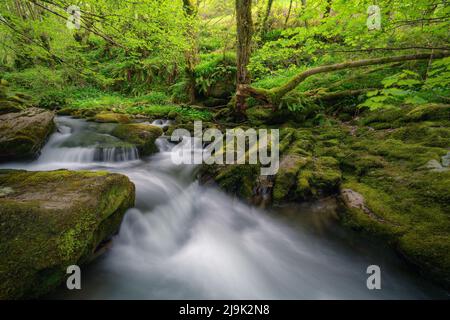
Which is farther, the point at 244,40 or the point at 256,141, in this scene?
the point at 244,40

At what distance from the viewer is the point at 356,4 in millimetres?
3604

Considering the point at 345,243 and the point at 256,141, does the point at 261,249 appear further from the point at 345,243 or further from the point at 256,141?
the point at 256,141

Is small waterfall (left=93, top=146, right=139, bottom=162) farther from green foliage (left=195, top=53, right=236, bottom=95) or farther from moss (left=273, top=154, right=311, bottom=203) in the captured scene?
green foliage (left=195, top=53, right=236, bottom=95)

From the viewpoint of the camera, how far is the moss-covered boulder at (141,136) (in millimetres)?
5992

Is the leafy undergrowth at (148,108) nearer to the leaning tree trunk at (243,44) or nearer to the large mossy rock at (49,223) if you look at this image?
the leaning tree trunk at (243,44)

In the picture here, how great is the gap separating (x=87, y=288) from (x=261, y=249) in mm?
Result: 2178

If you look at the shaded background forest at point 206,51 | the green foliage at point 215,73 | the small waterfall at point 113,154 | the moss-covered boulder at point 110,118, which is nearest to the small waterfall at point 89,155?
the small waterfall at point 113,154

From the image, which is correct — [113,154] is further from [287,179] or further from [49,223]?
[287,179]

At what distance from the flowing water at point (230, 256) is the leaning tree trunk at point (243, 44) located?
11.5ft

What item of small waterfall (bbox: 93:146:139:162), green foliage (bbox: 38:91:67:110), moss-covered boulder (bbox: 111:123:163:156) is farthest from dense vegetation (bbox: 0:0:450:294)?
small waterfall (bbox: 93:146:139:162)

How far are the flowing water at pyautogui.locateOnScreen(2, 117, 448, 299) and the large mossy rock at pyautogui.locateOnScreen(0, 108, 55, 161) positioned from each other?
2.63 m

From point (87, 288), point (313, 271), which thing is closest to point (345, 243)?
point (313, 271)

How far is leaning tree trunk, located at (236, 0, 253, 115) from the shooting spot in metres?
6.24
